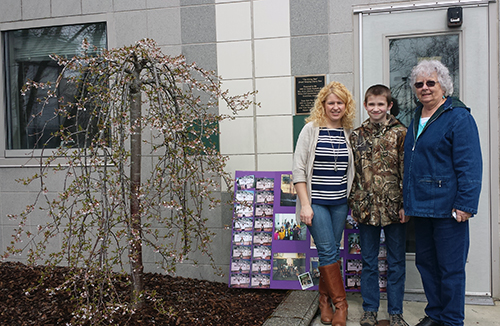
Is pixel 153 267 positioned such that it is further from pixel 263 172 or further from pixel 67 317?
pixel 263 172

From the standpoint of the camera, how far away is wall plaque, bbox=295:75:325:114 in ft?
11.3

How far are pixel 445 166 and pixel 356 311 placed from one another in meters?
1.33

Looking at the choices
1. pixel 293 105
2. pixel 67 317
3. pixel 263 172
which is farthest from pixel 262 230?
pixel 67 317

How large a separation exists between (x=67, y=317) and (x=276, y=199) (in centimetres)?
183

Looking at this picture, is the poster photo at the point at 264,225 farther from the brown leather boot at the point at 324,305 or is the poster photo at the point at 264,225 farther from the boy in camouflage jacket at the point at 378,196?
the boy in camouflage jacket at the point at 378,196

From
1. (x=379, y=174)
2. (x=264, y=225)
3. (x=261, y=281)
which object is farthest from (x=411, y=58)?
(x=261, y=281)

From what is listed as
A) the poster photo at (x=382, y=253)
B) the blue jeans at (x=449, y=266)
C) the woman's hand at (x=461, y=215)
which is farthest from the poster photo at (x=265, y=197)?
the woman's hand at (x=461, y=215)

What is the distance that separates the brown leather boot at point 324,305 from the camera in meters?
2.73

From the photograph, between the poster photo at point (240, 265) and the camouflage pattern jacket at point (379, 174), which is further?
the poster photo at point (240, 265)

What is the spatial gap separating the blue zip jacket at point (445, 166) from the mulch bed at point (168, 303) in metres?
1.38

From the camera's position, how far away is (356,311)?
9.77 ft

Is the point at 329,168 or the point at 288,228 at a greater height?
the point at 329,168

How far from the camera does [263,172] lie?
3.44 metres

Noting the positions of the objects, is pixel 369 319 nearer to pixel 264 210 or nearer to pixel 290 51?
pixel 264 210
